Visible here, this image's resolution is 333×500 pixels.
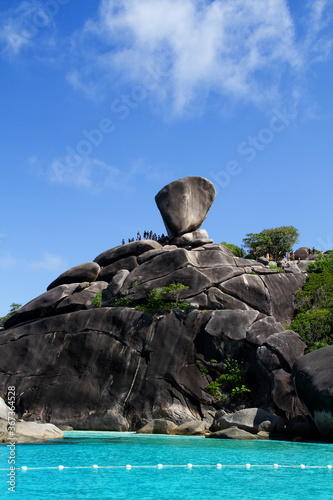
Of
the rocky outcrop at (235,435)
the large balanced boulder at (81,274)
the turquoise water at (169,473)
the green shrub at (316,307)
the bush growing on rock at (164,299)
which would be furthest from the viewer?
the large balanced boulder at (81,274)

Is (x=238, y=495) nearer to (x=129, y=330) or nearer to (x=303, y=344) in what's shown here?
(x=303, y=344)

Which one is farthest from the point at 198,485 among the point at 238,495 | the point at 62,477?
the point at 62,477

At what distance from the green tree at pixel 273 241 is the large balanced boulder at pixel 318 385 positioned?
25.1m

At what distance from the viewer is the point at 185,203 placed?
42.5m

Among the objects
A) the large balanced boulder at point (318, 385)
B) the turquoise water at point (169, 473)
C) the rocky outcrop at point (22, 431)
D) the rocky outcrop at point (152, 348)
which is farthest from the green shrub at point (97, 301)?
the turquoise water at point (169, 473)

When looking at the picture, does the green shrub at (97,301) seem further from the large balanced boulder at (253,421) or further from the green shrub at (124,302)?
the large balanced boulder at (253,421)

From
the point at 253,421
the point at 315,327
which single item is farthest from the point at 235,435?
the point at 315,327

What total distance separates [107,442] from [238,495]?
1157cm

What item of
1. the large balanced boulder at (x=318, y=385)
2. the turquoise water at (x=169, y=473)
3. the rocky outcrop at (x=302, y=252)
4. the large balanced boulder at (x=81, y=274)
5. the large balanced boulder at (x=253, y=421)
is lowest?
the turquoise water at (x=169, y=473)

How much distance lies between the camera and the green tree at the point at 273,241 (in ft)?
166

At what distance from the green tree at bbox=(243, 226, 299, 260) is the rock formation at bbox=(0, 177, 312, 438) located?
13.9 m

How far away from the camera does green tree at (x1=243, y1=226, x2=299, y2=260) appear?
50531 millimetres

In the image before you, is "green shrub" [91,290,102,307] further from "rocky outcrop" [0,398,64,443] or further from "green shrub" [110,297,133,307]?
"rocky outcrop" [0,398,64,443]

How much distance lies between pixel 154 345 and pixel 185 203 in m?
15.3
